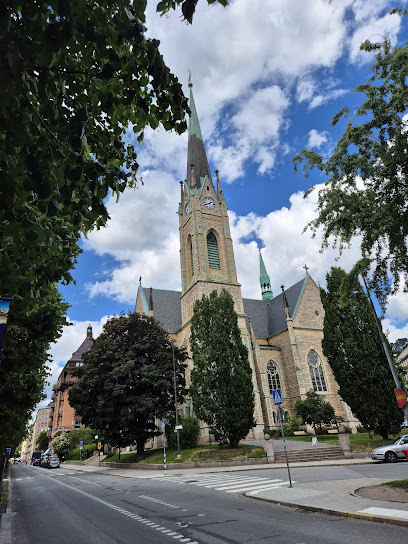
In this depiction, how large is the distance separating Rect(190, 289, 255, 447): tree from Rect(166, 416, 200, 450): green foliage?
138 inches

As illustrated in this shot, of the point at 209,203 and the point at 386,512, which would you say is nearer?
the point at 386,512

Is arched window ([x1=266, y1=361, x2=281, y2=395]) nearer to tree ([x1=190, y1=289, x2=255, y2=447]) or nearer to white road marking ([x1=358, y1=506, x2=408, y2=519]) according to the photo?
tree ([x1=190, y1=289, x2=255, y2=447])

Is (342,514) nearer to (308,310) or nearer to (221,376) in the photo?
(221,376)

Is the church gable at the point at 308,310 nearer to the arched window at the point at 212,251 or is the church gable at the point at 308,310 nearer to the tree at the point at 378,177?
the arched window at the point at 212,251

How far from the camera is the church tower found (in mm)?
41000

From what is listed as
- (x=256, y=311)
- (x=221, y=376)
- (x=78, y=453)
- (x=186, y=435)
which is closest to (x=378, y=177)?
(x=221, y=376)

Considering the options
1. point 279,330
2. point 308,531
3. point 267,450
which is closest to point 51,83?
point 308,531

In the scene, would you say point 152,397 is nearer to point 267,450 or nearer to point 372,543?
point 267,450

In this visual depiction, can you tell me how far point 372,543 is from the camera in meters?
5.46

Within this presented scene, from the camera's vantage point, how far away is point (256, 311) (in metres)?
52.3

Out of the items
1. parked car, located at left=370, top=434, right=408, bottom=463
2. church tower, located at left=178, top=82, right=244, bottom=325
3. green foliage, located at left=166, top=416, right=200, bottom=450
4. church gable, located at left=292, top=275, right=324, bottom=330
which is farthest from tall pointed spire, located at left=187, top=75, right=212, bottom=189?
parked car, located at left=370, top=434, right=408, bottom=463

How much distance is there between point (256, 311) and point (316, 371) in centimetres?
1266

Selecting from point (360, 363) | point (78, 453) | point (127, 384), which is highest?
point (127, 384)

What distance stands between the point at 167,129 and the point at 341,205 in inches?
309
